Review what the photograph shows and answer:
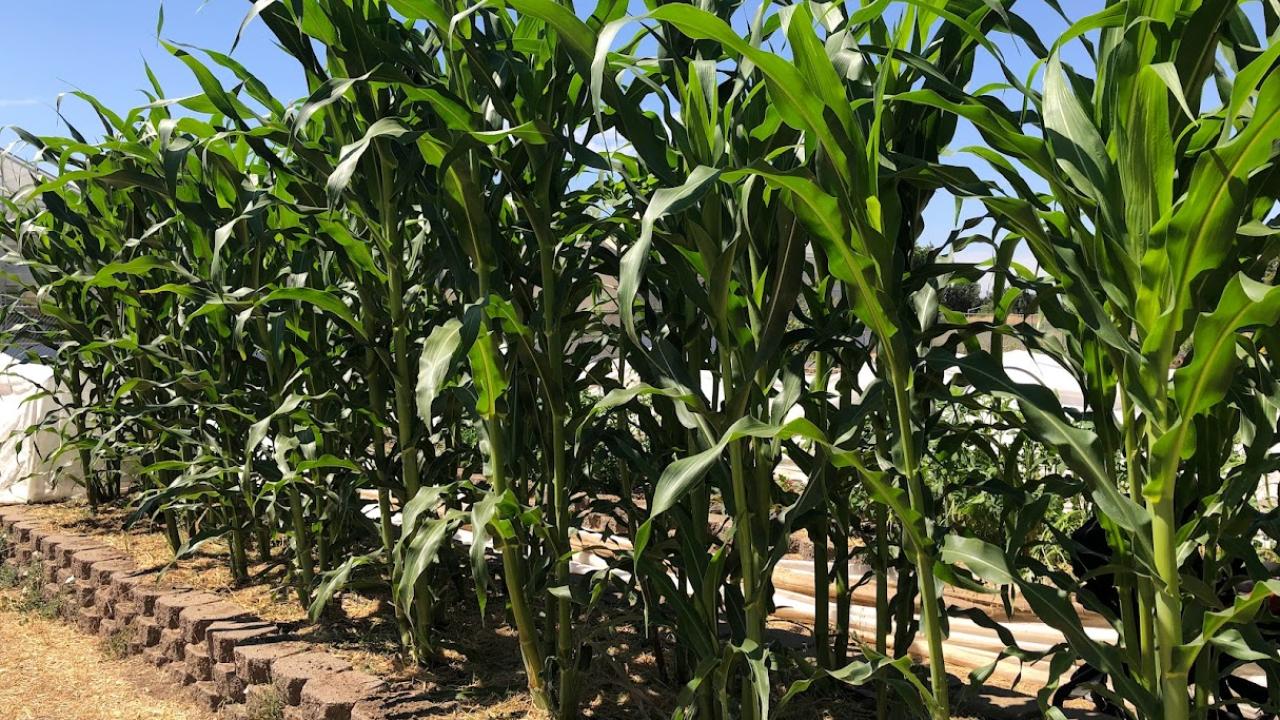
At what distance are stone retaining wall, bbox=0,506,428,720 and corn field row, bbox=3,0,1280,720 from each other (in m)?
0.26

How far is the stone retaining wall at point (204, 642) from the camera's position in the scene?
2.61m

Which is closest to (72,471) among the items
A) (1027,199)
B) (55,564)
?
(55,564)

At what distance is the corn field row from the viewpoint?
131cm

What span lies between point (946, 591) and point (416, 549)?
1851 millimetres

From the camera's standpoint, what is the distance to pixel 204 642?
3.33 meters

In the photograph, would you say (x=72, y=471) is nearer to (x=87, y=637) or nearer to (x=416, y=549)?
(x=87, y=637)

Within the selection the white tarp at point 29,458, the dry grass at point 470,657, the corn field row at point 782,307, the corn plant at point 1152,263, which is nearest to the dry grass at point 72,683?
the dry grass at point 470,657

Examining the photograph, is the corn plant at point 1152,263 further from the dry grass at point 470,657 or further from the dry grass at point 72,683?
the dry grass at point 72,683

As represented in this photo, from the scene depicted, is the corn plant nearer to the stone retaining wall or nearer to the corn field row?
the corn field row

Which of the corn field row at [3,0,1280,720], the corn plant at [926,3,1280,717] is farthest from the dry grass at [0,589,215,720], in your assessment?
the corn plant at [926,3,1280,717]

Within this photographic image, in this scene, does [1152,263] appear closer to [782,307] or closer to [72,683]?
[782,307]

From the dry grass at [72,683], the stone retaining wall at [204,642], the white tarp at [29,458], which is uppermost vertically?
the white tarp at [29,458]

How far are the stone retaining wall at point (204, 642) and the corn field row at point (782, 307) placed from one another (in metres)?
0.26

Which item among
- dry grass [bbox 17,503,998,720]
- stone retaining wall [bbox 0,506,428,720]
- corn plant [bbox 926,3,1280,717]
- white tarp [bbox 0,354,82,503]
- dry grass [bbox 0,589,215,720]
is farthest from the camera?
white tarp [bbox 0,354,82,503]
